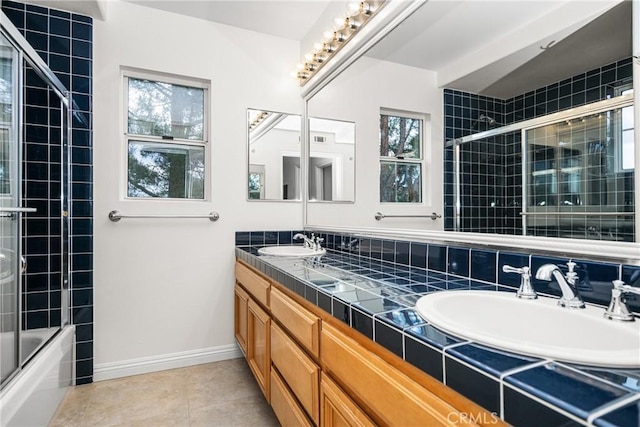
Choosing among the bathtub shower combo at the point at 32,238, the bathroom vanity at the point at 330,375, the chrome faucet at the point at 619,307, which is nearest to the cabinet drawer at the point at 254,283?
the bathroom vanity at the point at 330,375

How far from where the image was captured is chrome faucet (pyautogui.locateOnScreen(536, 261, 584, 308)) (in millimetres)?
792

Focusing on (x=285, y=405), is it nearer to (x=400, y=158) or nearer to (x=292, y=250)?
(x=292, y=250)

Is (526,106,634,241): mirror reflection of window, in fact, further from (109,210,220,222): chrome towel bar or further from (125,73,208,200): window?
(125,73,208,200): window

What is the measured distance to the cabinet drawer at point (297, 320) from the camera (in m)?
1.08

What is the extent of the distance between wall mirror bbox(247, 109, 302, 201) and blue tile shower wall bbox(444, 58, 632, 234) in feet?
4.73

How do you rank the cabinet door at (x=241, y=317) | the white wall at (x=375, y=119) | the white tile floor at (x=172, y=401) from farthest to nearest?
1. the cabinet door at (x=241, y=317)
2. the white tile floor at (x=172, y=401)
3. the white wall at (x=375, y=119)

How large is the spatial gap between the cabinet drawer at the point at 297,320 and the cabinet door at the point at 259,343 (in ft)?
0.60

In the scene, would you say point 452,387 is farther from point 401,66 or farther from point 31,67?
point 31,67

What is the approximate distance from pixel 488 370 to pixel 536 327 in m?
0.43

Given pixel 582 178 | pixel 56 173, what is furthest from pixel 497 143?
pixel 56 173

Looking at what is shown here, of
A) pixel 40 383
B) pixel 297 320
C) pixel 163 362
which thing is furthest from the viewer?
pixel 163 362

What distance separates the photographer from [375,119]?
5.98 ft

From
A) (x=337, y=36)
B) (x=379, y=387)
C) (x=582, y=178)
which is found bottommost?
(x=379, y=387)

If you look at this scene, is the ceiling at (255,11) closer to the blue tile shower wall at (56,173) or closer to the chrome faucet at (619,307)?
the blue tile shower wall at (56,173)
